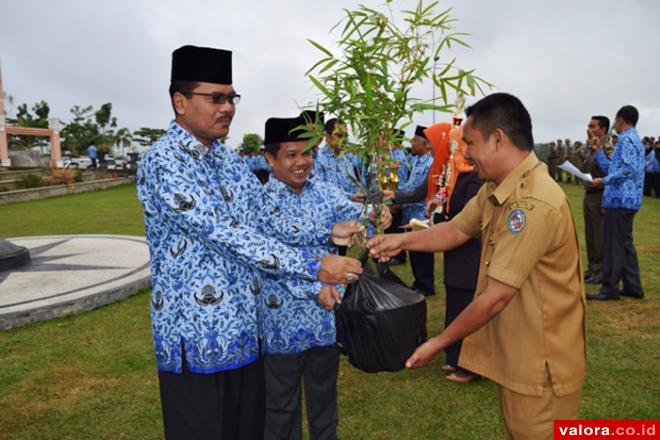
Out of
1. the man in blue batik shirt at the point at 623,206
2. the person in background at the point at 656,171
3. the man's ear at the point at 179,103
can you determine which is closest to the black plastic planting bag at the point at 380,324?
the man's ear at the point at 179,103

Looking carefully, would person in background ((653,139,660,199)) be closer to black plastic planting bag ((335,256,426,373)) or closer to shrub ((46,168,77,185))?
black plastic planting bag ((335,256,426,373))

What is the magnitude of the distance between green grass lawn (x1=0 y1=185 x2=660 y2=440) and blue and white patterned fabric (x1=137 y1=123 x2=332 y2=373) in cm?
184

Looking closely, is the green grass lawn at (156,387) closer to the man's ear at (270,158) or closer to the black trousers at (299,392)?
the black trousers at (299,392)

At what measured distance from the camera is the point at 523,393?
6.88 feet

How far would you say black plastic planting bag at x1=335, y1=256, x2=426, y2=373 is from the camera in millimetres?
2148

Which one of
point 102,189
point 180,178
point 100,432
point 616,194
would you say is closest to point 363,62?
point 180,178

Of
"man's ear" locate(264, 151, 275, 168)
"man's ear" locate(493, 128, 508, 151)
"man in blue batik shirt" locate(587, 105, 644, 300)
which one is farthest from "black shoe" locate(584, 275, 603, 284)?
"man's ear" locate(493, 128, 508, 151)

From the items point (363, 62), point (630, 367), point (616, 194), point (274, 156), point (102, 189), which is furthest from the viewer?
point (102, 189)

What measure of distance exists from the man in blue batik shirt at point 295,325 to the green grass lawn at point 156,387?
68cm

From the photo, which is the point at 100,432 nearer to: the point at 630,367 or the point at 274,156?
the point at 274,156

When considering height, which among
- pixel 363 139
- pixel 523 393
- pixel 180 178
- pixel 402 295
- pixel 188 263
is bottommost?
pixel 523 393

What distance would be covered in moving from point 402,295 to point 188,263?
3.10 feet

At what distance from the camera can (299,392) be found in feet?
10.2

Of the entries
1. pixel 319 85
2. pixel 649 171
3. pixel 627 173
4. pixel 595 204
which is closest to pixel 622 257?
pixel 627 173
